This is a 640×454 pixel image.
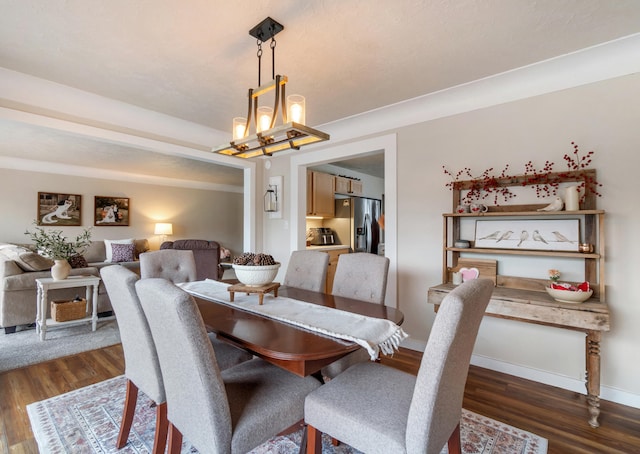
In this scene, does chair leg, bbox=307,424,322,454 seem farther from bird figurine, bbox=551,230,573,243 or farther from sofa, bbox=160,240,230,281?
sofa, bbox=160,240,230,281

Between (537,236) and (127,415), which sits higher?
(537,236)

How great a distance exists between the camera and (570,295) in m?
1.98

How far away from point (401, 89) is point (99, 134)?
2717 mm

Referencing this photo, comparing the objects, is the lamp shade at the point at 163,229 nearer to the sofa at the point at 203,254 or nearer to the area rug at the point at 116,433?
the sofa at the point at 203,254

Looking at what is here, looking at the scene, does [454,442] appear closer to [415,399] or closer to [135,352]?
[415,399]

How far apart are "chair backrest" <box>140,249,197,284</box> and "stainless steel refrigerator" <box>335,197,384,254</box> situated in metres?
2.81

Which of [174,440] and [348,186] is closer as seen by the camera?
[174,440]

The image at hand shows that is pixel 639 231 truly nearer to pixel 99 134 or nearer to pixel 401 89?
pixel 401 89

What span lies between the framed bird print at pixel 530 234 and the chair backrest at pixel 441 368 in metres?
1.65

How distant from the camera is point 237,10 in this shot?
5.52ft

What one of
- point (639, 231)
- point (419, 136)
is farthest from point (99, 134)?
point (639, 231)

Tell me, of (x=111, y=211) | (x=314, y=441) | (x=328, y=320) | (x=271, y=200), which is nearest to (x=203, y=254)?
(x=271, y=200)

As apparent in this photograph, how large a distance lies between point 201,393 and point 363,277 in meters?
1.40

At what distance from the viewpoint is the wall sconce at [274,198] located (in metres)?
4.10
